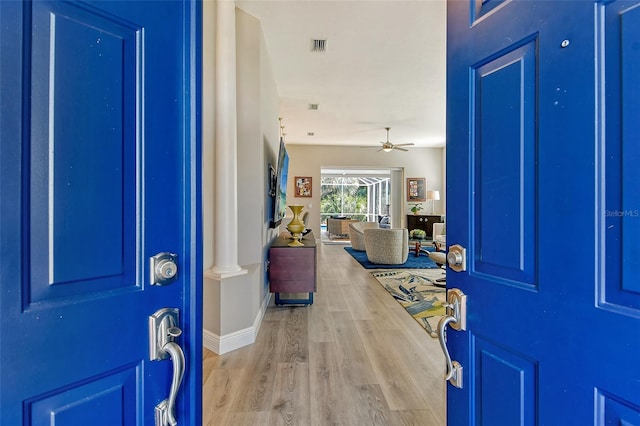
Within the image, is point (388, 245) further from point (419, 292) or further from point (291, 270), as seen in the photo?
point (291, 270)

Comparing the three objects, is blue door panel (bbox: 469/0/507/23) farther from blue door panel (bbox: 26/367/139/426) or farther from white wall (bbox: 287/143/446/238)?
white wall (bbox: 287/143/446/238)

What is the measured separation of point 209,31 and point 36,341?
8.53 feet

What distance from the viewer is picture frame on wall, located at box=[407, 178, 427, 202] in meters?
9.09

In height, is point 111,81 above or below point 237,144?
below

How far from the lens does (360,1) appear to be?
2.49 m

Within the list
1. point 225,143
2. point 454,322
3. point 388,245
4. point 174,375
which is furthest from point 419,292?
point 174,375

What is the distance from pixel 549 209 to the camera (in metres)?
0.61

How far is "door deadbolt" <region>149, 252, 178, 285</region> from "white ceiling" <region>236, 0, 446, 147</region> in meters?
2.71

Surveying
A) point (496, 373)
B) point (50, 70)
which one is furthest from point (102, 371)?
point (496, 373)

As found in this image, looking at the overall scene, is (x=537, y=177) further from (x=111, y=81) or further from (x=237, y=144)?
(x=237, y=144)

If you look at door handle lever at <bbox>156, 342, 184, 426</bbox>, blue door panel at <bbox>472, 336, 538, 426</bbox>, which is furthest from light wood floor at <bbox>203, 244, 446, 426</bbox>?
door handle lever at <bbox>156, 342, 184, 426</bbox>

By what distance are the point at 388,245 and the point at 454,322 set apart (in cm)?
486

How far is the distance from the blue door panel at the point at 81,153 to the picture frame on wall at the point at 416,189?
915 centimetres

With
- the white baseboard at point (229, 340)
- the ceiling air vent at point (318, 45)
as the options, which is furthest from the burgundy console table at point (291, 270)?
the ceiling air vent at point (318, 45)
